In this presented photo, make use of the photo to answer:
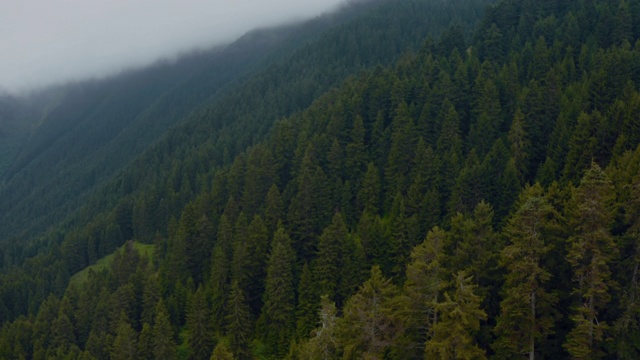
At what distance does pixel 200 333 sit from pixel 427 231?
101 ft

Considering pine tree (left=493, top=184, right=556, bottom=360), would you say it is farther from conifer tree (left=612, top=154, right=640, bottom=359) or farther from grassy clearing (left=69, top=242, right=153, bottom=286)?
grassy clearing (left=69, top=242, right=153, bottom=286)

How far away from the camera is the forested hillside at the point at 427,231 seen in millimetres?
31594

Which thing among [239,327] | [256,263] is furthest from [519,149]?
[239,327]

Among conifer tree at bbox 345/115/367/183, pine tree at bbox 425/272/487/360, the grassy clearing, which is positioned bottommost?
the grassy clearing

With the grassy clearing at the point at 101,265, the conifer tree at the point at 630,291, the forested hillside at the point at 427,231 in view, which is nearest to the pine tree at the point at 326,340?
the forested hillside at the point at 427,231

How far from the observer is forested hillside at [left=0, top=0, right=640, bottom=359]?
3159 centimetres

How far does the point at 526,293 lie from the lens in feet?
101

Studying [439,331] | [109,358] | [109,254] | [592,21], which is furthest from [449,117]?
[109,254]

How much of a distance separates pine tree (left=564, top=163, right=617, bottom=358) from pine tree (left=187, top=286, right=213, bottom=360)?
43.1 metres

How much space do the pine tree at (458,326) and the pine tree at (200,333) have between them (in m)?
37.7

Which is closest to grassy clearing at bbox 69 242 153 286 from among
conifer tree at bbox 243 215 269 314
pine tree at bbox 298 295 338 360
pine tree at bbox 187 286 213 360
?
conifer tree at bbox 243 215 269 314

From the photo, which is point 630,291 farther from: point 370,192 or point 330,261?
point 370,192

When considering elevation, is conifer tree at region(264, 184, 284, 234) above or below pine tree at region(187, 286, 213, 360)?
above

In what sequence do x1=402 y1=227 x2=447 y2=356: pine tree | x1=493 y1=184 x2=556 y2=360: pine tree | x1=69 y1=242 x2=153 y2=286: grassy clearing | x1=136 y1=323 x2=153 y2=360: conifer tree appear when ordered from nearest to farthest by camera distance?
x1=493 y1=184 x2=556 y2=360: pine tree
x1=402 y1=227 x2=447 y2=356: pine tree
x1=136 y1=323 x2=153 y2=360: conifer tree
x1=69 y1=242 x2=153 y2=286: grassy clearing
